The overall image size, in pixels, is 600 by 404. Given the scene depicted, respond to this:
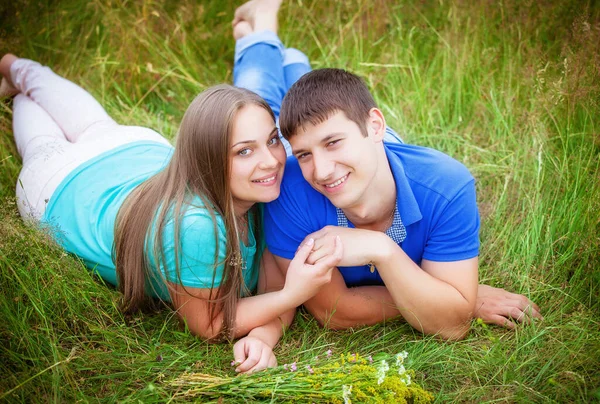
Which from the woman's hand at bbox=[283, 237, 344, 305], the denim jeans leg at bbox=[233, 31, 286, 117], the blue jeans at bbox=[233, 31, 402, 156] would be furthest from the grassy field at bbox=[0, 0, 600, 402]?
the denim jeans leg at bbox=[233, 31, 286, 117]

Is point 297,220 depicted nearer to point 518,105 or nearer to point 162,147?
point 162,147

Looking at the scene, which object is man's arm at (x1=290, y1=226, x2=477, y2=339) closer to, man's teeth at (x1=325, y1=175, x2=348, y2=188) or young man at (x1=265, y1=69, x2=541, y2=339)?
young man at (x1=265, y1=69, x2=541, y2=339)

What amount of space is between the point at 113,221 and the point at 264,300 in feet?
2.94

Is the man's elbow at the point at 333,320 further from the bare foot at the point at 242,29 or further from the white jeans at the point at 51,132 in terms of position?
the bare foot at the point at 242,29

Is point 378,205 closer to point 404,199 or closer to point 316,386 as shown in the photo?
point 404,199

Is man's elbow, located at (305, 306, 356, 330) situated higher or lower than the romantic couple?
lower

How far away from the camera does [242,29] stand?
4.33m

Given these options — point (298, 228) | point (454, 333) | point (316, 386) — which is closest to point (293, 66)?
point (298, 228)

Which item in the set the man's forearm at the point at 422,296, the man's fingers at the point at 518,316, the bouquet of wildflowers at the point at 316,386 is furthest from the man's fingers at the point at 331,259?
the man's fingers at the point at 518,316

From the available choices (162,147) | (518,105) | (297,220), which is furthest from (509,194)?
(162,147)

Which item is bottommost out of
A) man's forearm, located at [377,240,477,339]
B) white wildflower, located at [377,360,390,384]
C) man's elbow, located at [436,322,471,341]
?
man's elbow, located at [436,322,471,341]

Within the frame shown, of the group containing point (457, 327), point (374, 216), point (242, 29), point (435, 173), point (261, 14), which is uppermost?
point (261, 14)

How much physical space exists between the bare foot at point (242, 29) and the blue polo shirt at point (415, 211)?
177 centimetres

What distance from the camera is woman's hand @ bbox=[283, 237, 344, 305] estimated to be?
100 inches
